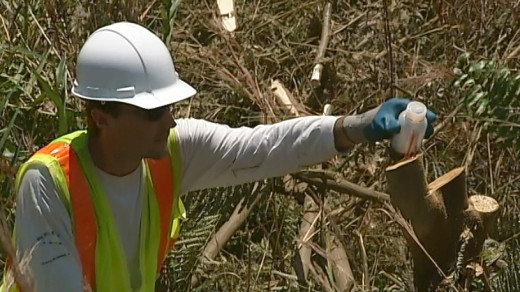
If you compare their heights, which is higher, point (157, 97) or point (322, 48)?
point (157, 97)

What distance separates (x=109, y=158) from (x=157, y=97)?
0.63ft

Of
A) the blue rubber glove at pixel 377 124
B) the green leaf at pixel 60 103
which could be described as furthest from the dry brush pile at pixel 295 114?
the blue rubber glove at pixel 377 124

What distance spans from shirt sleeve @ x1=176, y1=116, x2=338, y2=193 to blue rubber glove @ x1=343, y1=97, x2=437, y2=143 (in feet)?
0.17

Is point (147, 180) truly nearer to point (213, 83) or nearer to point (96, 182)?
point (96, 182)

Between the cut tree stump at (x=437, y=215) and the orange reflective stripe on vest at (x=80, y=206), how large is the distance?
92 centimetres

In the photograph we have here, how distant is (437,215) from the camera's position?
3.16 m

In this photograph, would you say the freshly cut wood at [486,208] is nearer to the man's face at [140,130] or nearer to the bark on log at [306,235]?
the bark on log at [306,235]

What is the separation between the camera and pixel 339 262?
13.0ft

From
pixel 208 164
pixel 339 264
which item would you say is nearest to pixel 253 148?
pixel 208 164

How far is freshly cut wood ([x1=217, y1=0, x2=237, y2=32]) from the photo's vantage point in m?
4.72

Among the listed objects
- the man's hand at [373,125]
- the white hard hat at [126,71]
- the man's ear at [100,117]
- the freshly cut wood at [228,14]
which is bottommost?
the freshly cut wood at [228,14]

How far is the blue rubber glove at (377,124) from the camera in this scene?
2604 mm

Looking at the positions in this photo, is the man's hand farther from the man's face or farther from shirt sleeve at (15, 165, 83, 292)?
shirt sleeve at (15, 165, 83, 292)

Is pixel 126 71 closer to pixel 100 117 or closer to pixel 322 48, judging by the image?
pixel 100 117
